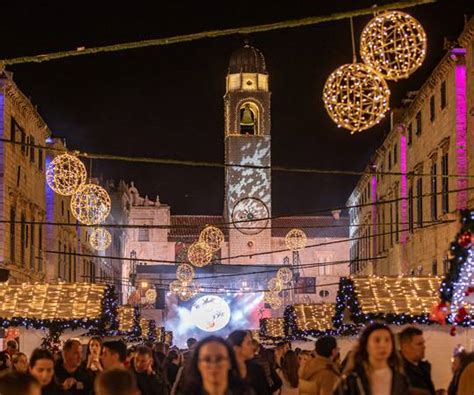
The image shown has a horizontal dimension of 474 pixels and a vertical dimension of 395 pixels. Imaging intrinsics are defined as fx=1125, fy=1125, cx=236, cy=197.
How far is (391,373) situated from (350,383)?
322 millimetres

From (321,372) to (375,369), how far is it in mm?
2879

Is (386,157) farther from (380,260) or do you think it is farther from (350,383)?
(350,383)

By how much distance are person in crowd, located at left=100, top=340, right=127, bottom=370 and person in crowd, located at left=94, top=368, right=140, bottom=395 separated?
5443 millimetres

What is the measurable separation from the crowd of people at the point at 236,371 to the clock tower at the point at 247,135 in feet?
229

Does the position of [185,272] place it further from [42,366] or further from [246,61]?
[42,366]

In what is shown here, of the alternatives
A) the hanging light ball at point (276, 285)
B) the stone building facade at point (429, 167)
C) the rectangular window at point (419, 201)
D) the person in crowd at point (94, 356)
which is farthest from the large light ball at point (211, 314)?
the person in crowd at point (94, 356)

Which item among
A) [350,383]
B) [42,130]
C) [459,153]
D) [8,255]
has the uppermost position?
[42,130]

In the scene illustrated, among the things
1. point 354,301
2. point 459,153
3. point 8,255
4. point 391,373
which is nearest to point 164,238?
point 8,255

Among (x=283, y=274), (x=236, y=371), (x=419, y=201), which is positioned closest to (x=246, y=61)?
(x=283, y=274)

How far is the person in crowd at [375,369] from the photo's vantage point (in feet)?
26.2

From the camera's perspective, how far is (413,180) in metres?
40.9

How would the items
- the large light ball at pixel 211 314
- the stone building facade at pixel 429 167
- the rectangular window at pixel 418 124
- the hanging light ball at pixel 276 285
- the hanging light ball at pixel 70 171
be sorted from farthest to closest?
the large light ball at pixel 211 314 → the hanging light ball at pixel 276 285 → the rectangular window at pixel 418 124 → the stone building facade at pixel 429 167 → the hanging light ball at pixel 70 171

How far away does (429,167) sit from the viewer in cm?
3688

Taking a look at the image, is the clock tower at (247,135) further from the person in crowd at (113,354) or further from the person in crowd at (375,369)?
the person in crowd at (375,369)
